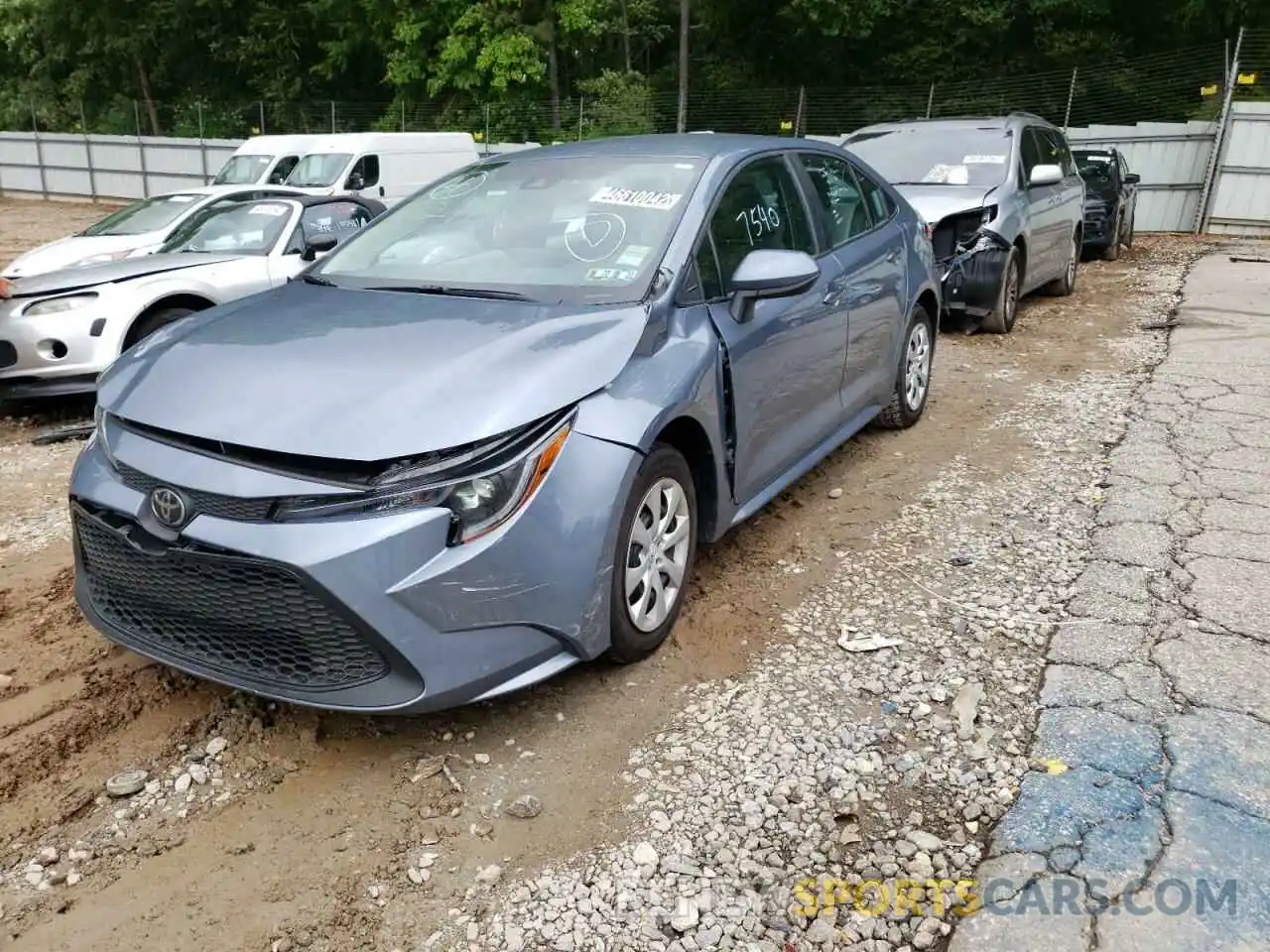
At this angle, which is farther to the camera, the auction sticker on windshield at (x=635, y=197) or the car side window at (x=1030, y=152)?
the car side window at (x=1030, y=152)

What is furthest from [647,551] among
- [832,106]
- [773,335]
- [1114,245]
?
[832,106]

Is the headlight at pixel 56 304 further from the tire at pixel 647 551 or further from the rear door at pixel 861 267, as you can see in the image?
the tire at pixel 647 551

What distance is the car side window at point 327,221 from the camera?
7.56 m

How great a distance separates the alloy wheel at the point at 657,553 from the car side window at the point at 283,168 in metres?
12.5

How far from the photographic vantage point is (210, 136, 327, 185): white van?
1397 cm

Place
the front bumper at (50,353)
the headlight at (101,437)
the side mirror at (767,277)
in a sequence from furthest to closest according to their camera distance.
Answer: the front bumper at (50,353) → the side mirror at (767,277) → the headlight at (101,437)

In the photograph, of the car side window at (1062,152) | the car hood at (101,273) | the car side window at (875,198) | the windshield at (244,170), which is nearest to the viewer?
the car side window at (875,198)

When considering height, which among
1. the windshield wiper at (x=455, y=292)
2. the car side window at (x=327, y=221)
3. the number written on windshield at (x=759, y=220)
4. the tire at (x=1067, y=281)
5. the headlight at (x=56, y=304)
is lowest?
the tire at (x=1067, y=281)

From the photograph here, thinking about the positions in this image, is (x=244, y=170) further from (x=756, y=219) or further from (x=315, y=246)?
(x=756, y=219)

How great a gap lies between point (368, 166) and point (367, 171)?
70 millimetres

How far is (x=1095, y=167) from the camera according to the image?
13484 mm

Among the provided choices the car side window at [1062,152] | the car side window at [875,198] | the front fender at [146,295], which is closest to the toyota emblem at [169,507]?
the car side window at [875,198]

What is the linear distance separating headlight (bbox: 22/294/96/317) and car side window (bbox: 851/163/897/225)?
4.69 meters

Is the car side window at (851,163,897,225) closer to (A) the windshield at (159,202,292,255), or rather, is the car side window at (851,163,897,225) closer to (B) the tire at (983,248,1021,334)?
(B) the tire at (983,248,1021,334)
